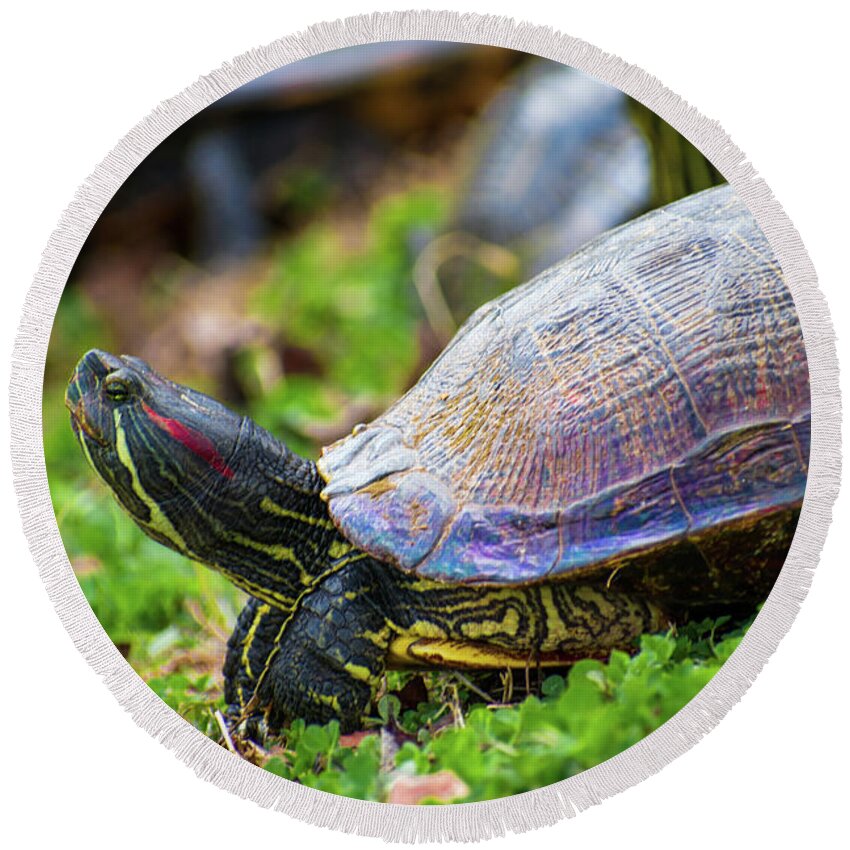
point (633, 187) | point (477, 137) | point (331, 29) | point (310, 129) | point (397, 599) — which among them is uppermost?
point (310, 129)

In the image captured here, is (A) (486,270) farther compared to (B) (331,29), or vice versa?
(A) (486,270)

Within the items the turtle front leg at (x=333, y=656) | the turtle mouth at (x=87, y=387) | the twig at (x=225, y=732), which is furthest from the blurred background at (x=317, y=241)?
the turtle mouth at (x=87, y=387)

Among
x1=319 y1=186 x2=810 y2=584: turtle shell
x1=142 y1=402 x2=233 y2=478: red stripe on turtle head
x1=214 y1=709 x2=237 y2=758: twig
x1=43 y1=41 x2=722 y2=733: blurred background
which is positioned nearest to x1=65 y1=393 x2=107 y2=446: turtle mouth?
x1=142 y1=402 x2=233 y2=478: red stripe on turtle head

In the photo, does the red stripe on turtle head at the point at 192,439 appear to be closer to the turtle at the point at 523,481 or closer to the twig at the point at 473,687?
the turtle at the point at 523,481

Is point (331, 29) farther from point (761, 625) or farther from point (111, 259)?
point (111, 259)

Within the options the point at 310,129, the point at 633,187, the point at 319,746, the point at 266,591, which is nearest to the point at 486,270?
the point at 633,187

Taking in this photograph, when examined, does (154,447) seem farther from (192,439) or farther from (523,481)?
(523,481)
